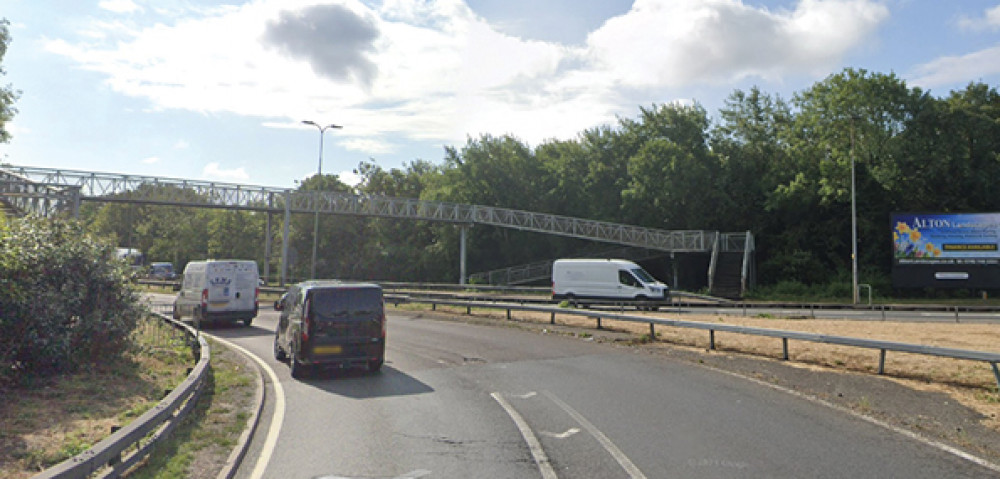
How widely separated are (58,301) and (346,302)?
4.55 metres

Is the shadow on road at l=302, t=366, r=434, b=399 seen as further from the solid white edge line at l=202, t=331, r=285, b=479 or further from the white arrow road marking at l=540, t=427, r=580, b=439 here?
the white arrow road marking at l=540, t=427, r=580, b=439

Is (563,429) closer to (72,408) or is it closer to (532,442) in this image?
(532,442)

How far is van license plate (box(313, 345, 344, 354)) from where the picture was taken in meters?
11.8

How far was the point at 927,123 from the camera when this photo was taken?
39.1 m

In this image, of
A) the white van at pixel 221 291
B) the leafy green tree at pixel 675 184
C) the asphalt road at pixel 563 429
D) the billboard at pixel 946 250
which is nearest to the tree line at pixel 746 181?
the leafy green tree at pixel 675 184

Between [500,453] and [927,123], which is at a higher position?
[927,123]

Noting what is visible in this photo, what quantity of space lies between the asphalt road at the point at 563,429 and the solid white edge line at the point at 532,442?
0.02m

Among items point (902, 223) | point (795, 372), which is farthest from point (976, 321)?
point (795, 372)

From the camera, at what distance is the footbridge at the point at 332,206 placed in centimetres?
4447

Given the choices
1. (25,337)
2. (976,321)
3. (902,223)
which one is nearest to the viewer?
(25,337)

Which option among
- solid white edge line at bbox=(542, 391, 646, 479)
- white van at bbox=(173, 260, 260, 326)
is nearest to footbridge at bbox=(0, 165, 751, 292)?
white van at bbox=(173, 260, 260, 326)

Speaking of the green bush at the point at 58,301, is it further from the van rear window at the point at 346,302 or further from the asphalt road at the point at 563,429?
the van rear window at the point at 346,302

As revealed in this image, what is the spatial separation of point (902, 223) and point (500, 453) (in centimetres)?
3595

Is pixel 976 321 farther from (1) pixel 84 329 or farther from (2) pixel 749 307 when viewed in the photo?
(1) pixel 84 329
